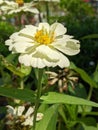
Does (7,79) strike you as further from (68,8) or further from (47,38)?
(68,8)

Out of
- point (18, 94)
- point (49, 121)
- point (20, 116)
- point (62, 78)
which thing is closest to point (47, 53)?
point (18, 94)

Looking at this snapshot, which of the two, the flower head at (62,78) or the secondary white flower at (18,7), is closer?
the flower head at (62,78)

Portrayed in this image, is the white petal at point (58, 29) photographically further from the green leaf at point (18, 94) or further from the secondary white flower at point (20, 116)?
the secondary white flower at point (20, 116)

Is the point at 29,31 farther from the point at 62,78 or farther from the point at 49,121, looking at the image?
the point at 62,78

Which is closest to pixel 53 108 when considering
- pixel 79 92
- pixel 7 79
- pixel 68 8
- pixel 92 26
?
pixel 7 79

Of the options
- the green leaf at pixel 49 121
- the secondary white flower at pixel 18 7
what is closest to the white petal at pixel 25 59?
the green leaf at pixel 49 121

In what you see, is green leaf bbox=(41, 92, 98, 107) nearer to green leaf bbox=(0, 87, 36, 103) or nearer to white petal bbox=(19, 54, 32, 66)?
green leaf bbox=(0, 87, 36, 103)
